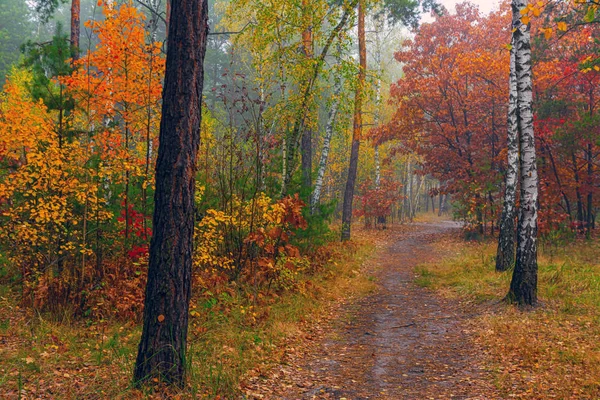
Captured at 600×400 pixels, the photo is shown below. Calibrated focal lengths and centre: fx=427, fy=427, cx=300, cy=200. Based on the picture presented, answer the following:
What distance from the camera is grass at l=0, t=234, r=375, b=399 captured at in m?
4.51

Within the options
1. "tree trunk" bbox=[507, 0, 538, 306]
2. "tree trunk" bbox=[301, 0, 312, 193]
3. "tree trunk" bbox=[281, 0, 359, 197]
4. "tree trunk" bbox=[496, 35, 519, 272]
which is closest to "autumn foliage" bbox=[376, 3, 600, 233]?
"tree trunk" bbox=[496, 35, 519, 272]

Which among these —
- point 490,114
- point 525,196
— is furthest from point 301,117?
point 490,114

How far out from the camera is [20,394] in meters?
4.00

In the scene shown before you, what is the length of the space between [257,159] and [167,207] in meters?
4.23

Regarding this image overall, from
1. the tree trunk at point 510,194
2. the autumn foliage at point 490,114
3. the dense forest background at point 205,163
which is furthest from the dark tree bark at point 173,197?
the autumn foliage at point 490,114

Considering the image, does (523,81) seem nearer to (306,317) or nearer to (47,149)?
(306,317)

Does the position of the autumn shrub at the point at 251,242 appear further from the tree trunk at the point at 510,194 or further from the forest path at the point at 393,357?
the tree trunk at the point at 510,194

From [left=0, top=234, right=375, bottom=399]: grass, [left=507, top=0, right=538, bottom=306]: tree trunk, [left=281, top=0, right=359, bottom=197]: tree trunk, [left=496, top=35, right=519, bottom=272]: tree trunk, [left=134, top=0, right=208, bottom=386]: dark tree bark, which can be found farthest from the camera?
[left=496, top=35, right=519, bottom=272]: tree trunk

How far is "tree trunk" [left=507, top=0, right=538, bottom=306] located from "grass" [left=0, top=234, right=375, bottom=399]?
3.75 m

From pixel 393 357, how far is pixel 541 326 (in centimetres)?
257

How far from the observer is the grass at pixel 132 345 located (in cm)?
451

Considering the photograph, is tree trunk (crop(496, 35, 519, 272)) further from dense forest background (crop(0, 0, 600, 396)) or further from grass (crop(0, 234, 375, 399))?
grass (crop(0, 234, 375, 399))

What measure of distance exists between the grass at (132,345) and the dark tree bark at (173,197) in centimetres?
41

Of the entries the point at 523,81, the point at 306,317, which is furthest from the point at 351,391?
the point at 523,81
